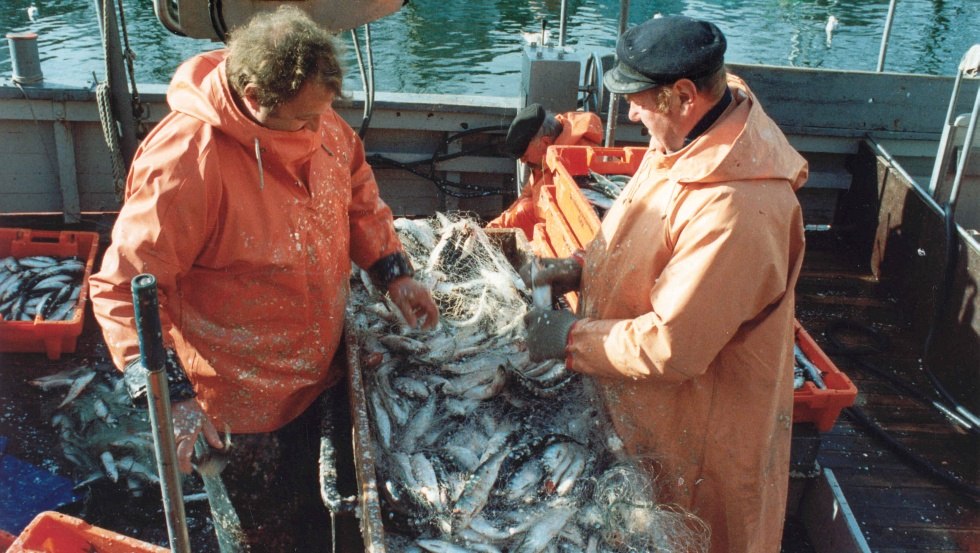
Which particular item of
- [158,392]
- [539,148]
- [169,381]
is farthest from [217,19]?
[539,148]

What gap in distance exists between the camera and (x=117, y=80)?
14.2 feet

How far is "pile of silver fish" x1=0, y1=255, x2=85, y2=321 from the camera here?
5.14 meters

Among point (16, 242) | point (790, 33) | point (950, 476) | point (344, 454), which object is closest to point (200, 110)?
point (344, 454)

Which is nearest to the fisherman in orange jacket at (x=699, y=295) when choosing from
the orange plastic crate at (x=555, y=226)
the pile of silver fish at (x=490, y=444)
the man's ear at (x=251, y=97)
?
the pile of silver fish at (x=490, y=444)

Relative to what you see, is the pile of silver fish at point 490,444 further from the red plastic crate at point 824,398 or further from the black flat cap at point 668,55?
the black flat cap at point 668,55

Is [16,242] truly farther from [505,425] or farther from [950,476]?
[950,476]

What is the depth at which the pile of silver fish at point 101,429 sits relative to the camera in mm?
4121

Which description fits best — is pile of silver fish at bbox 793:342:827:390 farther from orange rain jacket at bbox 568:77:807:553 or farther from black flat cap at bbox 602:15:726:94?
black flat cap at bbox 602:15:726:94

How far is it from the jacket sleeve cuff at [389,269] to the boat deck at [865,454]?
160 cm

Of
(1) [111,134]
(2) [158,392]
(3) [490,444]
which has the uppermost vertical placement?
(2) [158,392]

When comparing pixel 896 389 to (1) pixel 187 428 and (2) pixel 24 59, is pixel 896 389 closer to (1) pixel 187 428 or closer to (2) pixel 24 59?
(1) pixel 187 428

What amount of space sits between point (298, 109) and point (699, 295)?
1.38 meters

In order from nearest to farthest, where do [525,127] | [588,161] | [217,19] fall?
[217,19], [588,161], [525,127]

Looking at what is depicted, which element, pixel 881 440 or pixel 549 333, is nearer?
pixel 549 333
